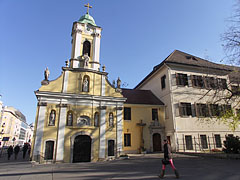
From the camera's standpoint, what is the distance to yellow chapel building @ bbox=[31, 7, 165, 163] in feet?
51.0

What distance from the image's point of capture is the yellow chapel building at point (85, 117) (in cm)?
1555

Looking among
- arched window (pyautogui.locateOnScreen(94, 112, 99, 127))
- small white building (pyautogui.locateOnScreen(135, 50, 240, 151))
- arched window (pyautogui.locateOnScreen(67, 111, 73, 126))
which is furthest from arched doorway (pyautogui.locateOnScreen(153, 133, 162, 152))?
arched window (pyautogui.locateOnScreen(67, 111, 73, 126))

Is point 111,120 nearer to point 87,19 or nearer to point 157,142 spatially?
point 157,142

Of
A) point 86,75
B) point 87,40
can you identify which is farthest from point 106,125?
point 87,40

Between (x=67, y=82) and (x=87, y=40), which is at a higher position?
(x=87, y=40)

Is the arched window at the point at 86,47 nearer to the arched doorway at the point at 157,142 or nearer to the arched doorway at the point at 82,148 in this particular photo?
the arched doorway at the point at 82,148

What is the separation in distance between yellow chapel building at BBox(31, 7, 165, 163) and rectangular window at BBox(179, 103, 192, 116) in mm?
3438

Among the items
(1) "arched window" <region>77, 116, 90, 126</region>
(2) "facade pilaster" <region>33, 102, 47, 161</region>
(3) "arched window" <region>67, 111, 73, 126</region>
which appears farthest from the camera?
(1) "arched window" <region>77, 116, 90, 126</region>

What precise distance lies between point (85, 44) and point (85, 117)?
9023 mm

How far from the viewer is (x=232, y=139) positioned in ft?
49.7

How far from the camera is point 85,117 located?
672 inches

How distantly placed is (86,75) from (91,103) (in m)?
3.22

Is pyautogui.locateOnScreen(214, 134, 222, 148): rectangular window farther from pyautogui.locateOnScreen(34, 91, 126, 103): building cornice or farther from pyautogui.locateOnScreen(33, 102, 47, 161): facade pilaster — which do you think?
pyautogui.locateOnScreen(33, 102, 47, 161): facade pilaster

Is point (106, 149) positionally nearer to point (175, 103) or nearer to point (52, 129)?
point (52, 129)
